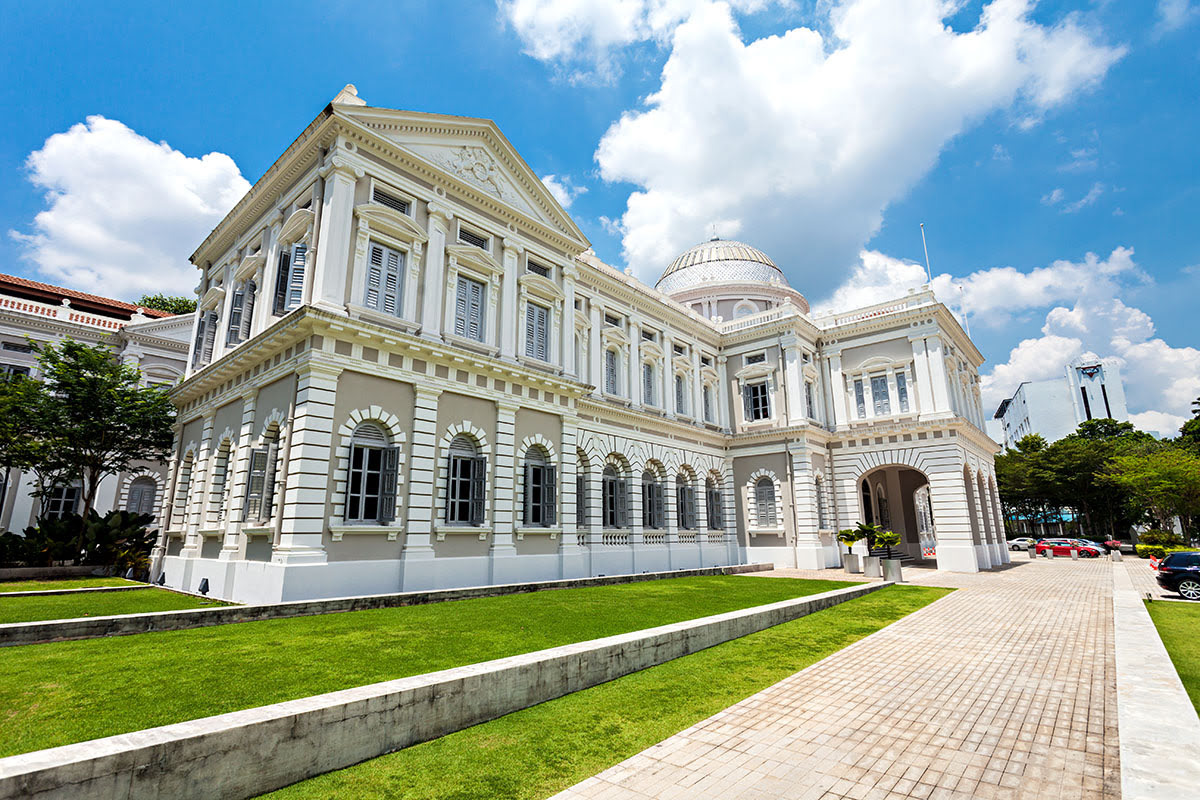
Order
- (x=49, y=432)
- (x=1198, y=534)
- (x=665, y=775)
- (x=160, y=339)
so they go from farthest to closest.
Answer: (x=1198, y=534)
(x=160, y=339)
(x=49, y=432)
(x=665, y=775)

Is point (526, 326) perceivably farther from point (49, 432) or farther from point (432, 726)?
point (49, 432)

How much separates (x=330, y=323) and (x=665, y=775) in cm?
1188

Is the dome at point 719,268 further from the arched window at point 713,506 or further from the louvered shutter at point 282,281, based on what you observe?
the louvered shutter at point 282,281

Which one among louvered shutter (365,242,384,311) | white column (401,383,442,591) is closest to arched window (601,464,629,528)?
white column (401,383,442,591)

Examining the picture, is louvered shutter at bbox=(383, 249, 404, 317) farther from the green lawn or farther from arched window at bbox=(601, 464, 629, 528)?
the green lawn

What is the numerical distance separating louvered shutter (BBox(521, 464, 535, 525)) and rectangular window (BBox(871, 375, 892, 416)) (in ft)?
64.0

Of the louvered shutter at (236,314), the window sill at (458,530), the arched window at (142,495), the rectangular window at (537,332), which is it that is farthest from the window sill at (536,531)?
the arched window at (142,495)

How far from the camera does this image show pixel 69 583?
17.0m

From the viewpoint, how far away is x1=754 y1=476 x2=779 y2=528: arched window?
27766mm

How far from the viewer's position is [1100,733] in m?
5.61

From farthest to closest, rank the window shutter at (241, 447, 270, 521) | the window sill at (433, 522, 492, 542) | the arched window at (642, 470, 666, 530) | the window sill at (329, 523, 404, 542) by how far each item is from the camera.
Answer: the arched window at (642, 470, 666, 530), the window sill at (433, 522, 492, 542), the window shutter at (241, 447, 270, 521), the window sill at (329, 523, 404, 542)

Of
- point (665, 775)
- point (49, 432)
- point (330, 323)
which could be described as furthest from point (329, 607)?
point (49, 432)

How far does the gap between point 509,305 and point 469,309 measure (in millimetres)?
1367

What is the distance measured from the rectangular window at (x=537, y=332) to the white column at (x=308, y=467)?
693cm
